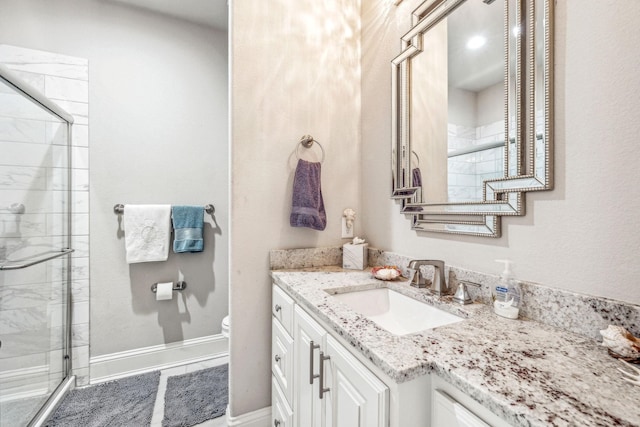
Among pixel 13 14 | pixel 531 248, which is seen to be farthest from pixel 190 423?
pixel 13 14

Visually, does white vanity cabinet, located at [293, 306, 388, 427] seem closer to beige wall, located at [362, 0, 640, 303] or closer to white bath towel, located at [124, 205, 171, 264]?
beige wall, located at [362, 0, 640, 303]

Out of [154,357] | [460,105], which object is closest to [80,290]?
[154,357]

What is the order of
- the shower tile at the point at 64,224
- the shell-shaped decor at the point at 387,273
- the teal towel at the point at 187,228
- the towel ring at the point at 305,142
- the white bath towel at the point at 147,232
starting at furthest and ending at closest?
the teal towel at the point at 187,228 → the white bath towel at the point at 147,232 → the shower tile at the point at 64,224 → the towel ring at the point at 305,142 → the shell-shaped decor at the point at 387,273

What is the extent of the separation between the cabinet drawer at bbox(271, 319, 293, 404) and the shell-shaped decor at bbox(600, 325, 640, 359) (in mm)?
902

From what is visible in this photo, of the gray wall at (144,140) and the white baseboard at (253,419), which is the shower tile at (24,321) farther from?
the white baseboard at (253,419)

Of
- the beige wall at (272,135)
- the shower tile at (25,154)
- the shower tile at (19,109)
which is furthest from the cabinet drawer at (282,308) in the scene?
the shower tile at (19,109)

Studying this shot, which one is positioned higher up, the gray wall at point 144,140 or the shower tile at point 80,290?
the gray wall at point 144,140

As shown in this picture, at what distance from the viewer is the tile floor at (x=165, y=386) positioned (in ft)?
4.69

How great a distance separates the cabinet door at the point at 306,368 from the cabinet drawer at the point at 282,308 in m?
0.06

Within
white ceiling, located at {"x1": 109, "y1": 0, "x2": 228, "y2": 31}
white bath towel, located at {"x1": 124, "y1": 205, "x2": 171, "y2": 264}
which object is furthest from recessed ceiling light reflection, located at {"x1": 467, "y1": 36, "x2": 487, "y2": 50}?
white bath towel, located at {"x1": 124, "y1": 205, "x2": 171, "y2": 264}

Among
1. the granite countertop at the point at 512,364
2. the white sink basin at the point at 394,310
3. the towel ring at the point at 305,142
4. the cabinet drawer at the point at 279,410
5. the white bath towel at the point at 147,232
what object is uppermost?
the towel ring at the point at 305,142

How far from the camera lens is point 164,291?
1890 mm

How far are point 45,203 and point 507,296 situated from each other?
237 centimetres

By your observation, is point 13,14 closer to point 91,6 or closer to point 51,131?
point 91,6
